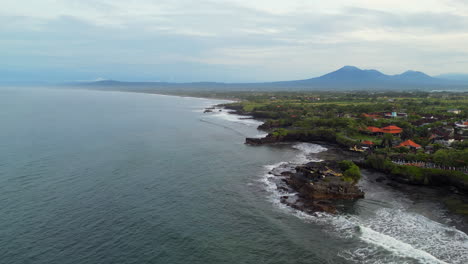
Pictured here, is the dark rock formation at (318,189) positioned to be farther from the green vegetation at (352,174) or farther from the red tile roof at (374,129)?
the red tile roof at (374,129)

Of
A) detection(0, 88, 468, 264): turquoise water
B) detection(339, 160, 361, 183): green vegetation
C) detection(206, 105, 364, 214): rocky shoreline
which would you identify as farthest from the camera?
detection(339, 160, 361, 183): green vegetation

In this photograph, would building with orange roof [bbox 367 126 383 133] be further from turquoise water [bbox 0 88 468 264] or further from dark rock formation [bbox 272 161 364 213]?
dark rock formation [bbox 272 161 364 213]

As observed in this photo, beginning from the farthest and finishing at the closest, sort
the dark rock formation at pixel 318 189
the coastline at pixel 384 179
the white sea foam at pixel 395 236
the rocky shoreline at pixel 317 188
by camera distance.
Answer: the coastline at pixel 384 179, the rocky shoreline at pixel 317 188, the dark rock formation at pixel 318 189, the white sea foam at pixel 395 236

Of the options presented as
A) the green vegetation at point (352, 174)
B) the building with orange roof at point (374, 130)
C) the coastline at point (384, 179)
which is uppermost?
the building with orange roof at point (374, 130)

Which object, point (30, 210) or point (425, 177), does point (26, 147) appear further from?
point (425, 177)

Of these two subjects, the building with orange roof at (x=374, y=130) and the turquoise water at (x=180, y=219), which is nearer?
the turquoise water at (x=180, y=219)

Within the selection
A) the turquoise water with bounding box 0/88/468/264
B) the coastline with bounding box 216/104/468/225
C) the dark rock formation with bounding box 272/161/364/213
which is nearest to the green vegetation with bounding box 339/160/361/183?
the dark rock formation with bounding box 272/161/364/213

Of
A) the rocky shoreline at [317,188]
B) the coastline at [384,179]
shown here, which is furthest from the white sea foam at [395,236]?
the coastline at [384,179]
